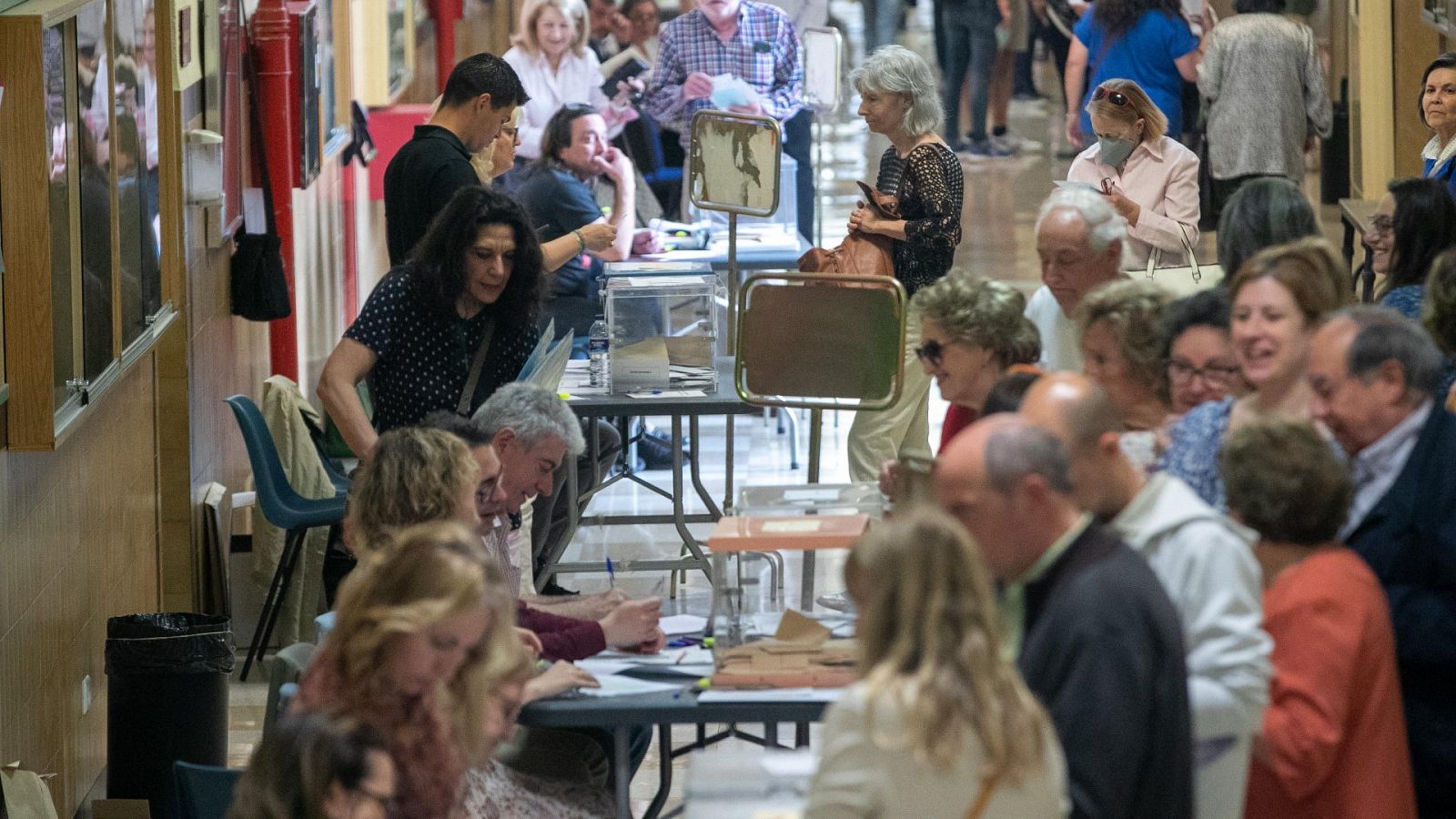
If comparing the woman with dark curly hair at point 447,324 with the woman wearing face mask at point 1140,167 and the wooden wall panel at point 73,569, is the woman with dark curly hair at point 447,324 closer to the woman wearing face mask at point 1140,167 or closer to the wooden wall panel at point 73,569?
the wooden wall panel at point 73,569

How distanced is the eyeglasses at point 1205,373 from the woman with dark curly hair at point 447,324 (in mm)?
2344

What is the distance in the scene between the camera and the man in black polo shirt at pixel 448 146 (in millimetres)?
6727

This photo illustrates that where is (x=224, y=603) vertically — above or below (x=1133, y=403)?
below

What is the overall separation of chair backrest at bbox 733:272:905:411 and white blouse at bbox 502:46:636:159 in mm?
4767

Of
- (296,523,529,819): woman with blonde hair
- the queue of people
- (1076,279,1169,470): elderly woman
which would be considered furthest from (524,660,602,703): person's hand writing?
(1076,279,1169,470): elderly woman

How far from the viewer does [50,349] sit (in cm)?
509

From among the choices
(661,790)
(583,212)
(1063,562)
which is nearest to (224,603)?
(583,212)

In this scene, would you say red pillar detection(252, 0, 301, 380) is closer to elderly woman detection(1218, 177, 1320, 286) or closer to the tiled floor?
the tiled floor

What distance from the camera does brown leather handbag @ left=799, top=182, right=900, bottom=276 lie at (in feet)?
23.7

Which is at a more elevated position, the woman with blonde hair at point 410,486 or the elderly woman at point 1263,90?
the elderly woman at point 1263,90

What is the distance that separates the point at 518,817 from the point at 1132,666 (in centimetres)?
202

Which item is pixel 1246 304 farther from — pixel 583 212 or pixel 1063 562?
pixel 583 212

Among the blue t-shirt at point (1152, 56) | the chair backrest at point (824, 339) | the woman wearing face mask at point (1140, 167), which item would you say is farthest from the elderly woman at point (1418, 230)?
the blue t-shirt at point (1152, 56)

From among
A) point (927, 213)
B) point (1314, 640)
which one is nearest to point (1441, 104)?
point (927, 213)
